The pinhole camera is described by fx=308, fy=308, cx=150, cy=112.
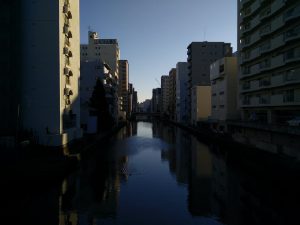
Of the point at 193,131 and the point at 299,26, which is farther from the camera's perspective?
the point at 193,131

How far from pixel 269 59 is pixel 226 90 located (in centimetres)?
1858

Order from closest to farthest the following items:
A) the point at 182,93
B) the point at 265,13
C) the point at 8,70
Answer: the point at 8,70
the point at 265,13
the point at 182,93

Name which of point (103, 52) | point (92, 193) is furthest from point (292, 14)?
point (103, 52)

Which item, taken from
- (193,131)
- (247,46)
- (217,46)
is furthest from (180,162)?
(217,46)

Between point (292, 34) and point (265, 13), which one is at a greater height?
point (265, 13)

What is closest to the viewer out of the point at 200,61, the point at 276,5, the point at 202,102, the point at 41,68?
the point at 41,68

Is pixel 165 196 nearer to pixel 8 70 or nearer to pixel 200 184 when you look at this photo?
pixel 200 184

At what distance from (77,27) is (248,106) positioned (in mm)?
26428

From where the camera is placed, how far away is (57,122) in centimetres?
3145

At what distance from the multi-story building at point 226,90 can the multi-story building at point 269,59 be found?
947cm

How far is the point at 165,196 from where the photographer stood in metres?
20.8

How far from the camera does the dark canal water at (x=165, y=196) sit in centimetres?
1633

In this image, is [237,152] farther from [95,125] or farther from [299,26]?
[95,125]

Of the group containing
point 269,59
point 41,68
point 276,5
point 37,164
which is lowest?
point 37,164
